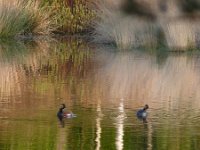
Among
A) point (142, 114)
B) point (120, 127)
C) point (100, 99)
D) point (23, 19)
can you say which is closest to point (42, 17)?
point (23, 19)

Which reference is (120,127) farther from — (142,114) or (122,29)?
(122,29)

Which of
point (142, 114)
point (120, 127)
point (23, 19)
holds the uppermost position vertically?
point (23, 19)

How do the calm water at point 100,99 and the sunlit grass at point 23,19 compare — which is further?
the sunlit grass at point 23,19

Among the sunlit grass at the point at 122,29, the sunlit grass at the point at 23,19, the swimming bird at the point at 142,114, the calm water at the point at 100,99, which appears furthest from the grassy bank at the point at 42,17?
the swimming bird at the point at 142,114

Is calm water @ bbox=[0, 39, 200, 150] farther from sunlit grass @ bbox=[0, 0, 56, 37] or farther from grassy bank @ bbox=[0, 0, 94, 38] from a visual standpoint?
grassy bank @ bbox=[0, 0, 94, 38]

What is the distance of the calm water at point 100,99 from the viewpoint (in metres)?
11.2

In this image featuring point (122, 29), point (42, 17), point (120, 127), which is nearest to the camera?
point (120, 127)

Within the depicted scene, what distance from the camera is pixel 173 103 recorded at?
47.1 feet

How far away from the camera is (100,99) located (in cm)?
1473

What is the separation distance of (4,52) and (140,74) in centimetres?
616

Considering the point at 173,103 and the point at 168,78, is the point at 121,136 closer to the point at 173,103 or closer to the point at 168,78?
the point at 173,103

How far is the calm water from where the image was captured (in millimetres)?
11234

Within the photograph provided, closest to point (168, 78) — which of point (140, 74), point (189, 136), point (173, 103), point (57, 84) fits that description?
point (140, 74)

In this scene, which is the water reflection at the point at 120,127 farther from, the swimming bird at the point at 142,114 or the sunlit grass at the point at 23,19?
the sunlit grass at the point at 23,19
